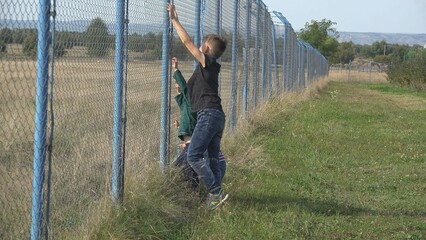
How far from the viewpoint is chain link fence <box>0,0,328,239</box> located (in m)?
4.36

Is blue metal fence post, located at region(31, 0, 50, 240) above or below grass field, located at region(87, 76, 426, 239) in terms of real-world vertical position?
above

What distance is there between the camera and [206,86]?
682 cm

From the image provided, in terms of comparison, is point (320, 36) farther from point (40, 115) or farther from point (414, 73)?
point (40, 115)

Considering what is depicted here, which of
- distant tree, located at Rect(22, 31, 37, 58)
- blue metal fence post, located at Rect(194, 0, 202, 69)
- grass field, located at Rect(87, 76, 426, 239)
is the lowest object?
grass field, located at Rect(87, 76, 426, 239)

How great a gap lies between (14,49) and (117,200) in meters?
2.18

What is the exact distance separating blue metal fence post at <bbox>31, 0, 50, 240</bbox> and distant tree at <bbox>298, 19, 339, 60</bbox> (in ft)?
219

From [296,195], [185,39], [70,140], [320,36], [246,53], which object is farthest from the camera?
[320,36]

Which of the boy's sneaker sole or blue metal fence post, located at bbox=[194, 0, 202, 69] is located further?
blue metal fence post, located at bbox=[194, 0, 202, 69]

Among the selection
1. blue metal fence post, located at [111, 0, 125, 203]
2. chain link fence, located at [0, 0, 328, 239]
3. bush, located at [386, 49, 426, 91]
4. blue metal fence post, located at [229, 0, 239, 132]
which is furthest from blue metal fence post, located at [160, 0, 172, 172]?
bush, located at [386, 49, 426, 91]

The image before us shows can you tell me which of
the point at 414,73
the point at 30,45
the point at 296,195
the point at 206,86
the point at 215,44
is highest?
the point at 215,44

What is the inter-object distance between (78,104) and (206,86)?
1.88m

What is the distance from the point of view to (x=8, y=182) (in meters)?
4.55

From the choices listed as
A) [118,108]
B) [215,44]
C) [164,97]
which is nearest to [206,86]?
[215,44]

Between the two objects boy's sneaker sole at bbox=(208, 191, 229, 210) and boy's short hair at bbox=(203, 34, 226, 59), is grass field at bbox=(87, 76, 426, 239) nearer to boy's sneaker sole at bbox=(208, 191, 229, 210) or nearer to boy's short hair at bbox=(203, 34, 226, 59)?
boy's sneaker sole at bbox=(208, 191, 229, 210)
